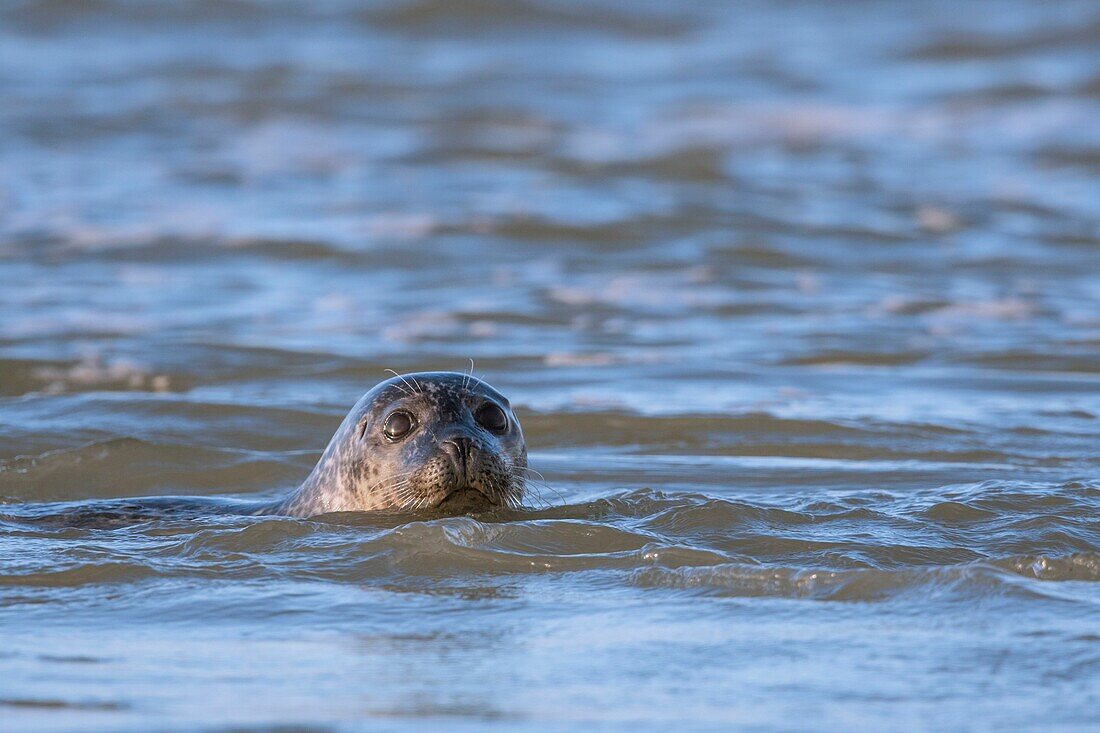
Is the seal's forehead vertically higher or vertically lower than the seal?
higher

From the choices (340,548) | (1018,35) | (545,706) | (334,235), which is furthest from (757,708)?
(1018,35)

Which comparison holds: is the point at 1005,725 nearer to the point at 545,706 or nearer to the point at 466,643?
the point at 545,706

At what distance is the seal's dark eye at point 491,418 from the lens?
18.3ft

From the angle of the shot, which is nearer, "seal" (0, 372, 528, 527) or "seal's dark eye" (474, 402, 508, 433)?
"seal" (0, 372, 528, 527)

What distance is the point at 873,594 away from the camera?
4.48 m

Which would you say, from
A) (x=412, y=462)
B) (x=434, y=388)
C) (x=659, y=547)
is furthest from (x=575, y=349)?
(x=659, y=547)

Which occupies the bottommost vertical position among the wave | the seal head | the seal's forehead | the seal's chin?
the wave

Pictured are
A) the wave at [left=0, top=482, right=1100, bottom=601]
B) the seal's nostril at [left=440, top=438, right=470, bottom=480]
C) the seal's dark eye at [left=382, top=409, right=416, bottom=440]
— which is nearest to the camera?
the wave at [left=0, top=482, right=1100, bottom=601]

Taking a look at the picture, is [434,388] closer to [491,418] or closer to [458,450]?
[491,418]

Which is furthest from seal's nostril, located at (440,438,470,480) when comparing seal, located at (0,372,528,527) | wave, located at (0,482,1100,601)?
wave, located at (0,482,1100,601)

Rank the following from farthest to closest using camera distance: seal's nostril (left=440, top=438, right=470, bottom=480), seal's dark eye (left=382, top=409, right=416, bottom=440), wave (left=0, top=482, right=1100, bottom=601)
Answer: seal's dark eye (left=382, top=409, right=416, bottom=440)
seal's nostril (left=440, top=438, right=470, bottom=480)
wave (left=0, top=482, right=1100, bottom=601)

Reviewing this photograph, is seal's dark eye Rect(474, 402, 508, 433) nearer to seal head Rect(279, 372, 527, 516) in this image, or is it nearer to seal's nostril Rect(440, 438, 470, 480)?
seal head Rect(279, 372, 527, 516)

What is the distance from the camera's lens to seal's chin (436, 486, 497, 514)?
5.37m

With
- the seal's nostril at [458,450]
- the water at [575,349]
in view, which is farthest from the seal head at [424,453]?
the water at [575,349]
